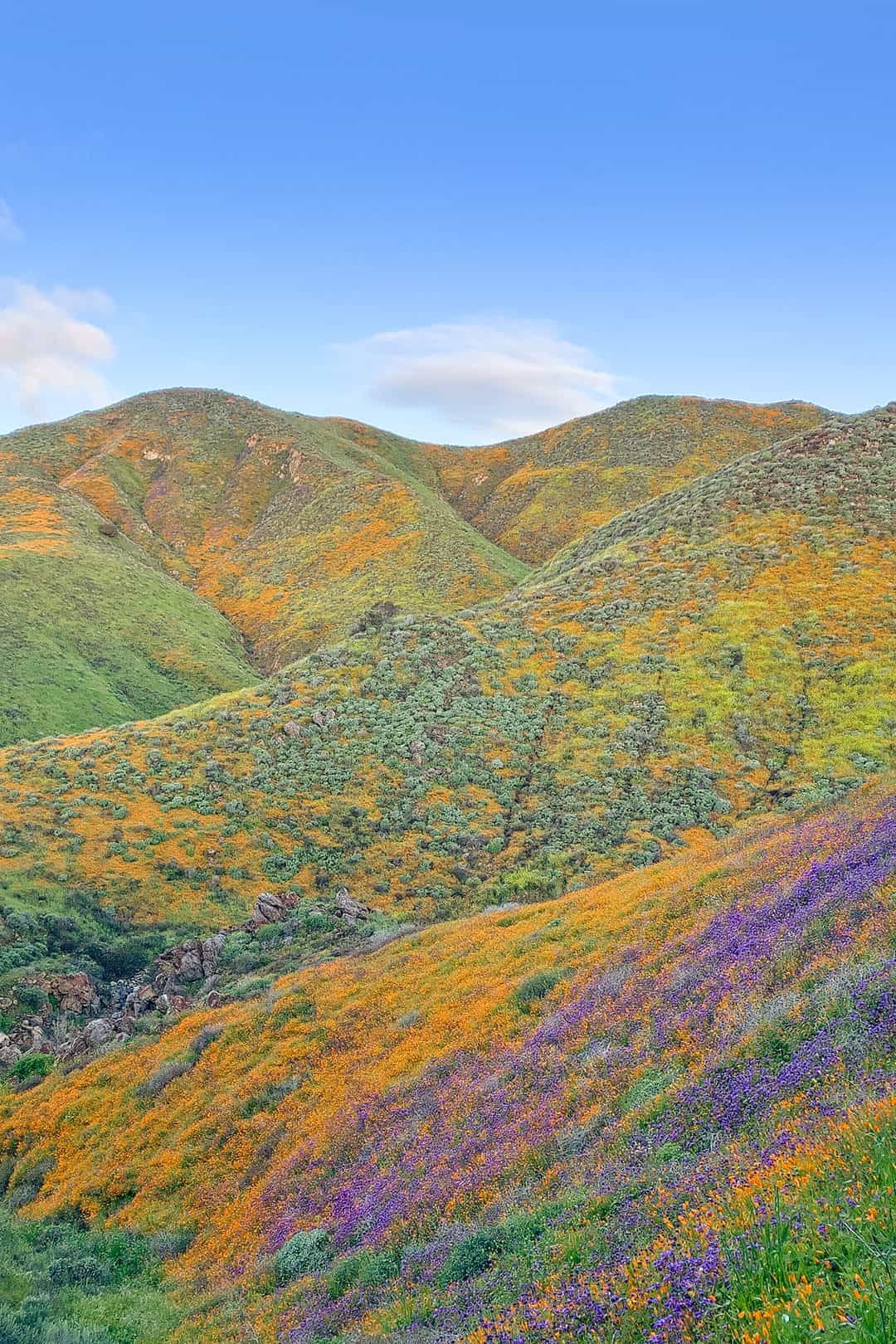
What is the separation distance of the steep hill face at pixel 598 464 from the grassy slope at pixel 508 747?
156 feet

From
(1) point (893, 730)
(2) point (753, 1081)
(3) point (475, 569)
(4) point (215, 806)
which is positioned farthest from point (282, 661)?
(2) point (753, 1081)

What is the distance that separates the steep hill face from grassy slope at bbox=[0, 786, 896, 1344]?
244 feet

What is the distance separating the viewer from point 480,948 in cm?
1712

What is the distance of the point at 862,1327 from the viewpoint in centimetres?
320

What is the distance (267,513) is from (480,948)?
3259 inches

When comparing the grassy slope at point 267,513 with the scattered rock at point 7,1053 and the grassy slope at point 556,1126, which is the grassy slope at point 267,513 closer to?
the scattered rock at point 7,1053

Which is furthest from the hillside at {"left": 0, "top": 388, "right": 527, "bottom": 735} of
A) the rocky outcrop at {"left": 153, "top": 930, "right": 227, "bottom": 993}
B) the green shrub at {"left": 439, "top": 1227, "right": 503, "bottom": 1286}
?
the green shrub at {"left": 439, "top": 1227, "right": 503, "bottom": 1286}

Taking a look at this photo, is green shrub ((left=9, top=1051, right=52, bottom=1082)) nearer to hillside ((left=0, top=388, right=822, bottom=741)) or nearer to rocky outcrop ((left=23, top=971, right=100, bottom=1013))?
rocky outcrop ((left=23, top=971, right=100, bottom=1013))

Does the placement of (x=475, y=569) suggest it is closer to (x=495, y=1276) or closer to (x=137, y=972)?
(x=137, y=972)

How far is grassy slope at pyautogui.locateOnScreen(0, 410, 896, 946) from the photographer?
2577 cm

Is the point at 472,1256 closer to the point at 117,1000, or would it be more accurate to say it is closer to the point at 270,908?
the point at 117,1000

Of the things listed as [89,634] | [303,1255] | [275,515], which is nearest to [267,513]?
[275,515]

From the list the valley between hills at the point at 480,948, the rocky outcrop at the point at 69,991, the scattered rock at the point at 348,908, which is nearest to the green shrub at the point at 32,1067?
the valley between hills at the point at 480,948

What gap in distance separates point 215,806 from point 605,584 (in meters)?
26.4
